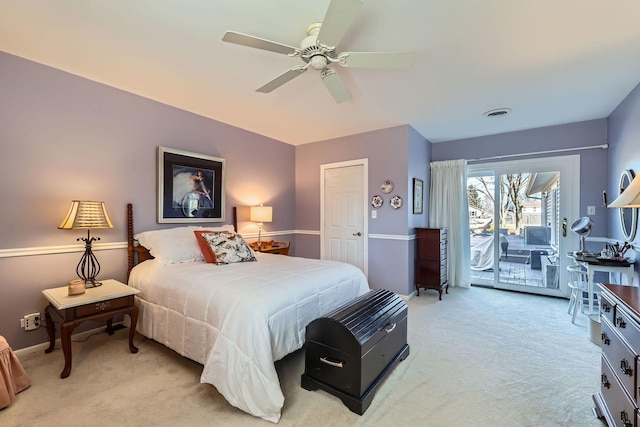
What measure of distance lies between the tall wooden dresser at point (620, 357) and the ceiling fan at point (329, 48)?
1.85 meters

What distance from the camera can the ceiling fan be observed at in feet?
4.81

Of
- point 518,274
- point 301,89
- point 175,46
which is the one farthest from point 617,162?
point 175,46

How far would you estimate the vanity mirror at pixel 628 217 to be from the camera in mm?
2699

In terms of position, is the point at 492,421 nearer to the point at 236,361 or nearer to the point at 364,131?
the point at 236,361

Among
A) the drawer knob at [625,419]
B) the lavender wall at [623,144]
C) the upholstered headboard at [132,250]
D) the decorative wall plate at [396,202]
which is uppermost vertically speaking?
the lavender wall at [623,144]

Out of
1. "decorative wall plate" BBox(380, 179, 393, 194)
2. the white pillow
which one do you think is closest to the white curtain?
"decorative wall plate" BBox(380, 179, 393, 194)

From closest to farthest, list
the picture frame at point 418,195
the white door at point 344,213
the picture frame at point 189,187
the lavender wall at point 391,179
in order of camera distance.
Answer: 1. the picture frame at point 189,187
2. the lavender wall at point 391,179
3. the picture frame at point 418,195
4. the white door at point 344,213

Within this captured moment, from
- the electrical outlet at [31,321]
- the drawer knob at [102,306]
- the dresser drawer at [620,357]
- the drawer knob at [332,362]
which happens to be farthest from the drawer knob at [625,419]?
the electrical outlet at [31,321]

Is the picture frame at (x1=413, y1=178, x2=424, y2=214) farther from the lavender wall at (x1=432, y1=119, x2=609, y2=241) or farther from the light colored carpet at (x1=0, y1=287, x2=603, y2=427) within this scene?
the light colored carpet at (x1=0, y1=287, x2=603, y2=427)

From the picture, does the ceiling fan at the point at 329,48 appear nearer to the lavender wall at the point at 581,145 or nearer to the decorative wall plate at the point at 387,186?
the decorative wall plate at the point at 387,186

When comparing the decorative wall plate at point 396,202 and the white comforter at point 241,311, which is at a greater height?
the decorative wall plate at point 396,202

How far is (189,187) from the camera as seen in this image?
3.45m

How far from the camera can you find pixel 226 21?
184 centimetres

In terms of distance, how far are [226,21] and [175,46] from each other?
566 millimetres
